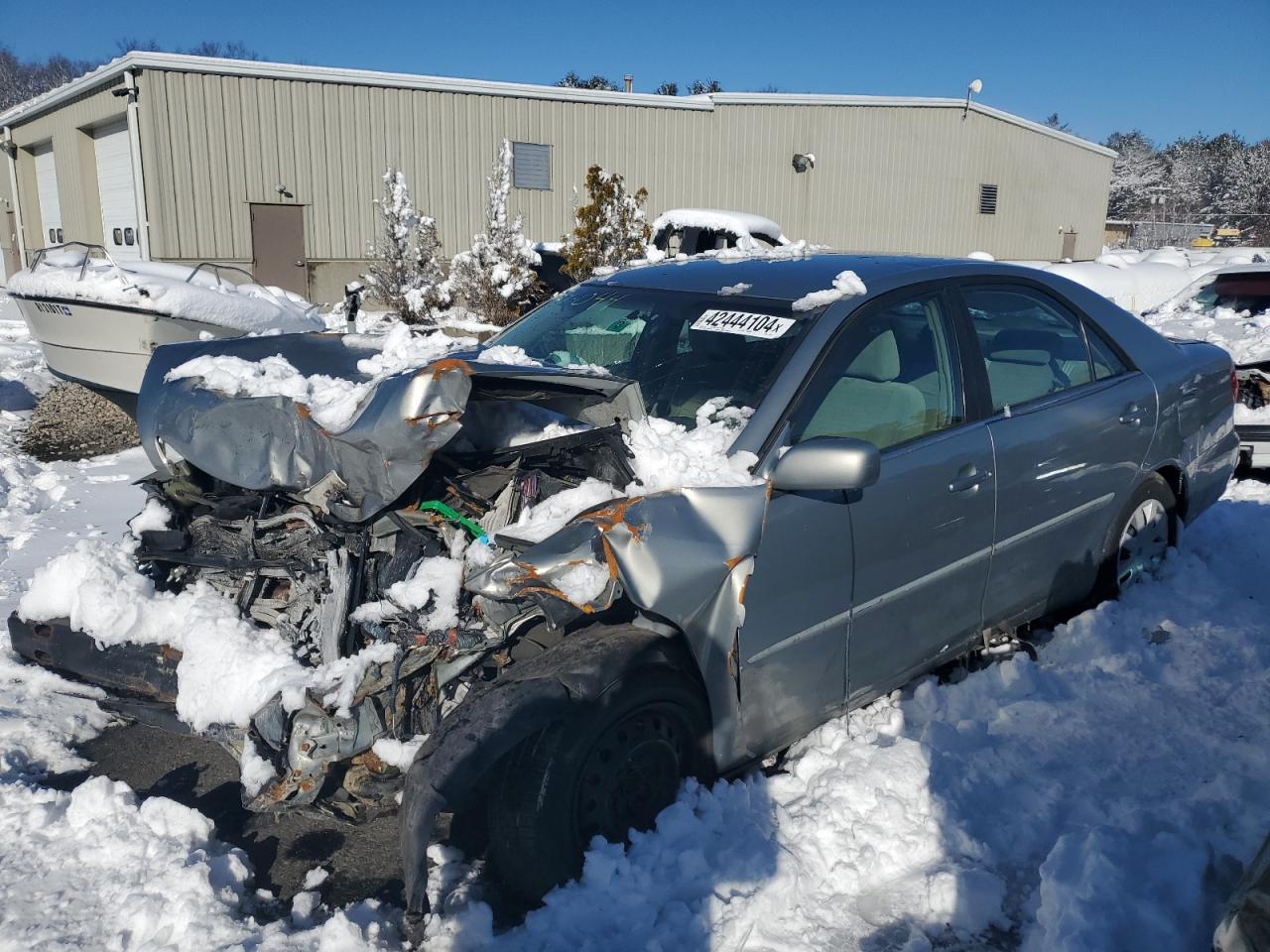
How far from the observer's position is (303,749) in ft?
8.18

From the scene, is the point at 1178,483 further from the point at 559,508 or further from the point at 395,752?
the point at 395,752

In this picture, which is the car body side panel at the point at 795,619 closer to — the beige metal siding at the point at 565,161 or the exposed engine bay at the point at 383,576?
the exposed engine bay at the point at 383,576

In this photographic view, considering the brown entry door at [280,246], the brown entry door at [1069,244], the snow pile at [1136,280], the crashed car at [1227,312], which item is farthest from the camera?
the brown entry door at [1069,244]

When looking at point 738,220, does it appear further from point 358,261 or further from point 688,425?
point 688,425

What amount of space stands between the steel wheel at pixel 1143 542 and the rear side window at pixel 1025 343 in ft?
2.50

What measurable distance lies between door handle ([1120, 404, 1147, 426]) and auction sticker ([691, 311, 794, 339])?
67.7 inches

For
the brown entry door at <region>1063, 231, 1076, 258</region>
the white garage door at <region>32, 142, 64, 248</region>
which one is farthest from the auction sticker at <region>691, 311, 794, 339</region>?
the brown entry door at <region>1063, 231, 1076, 258</region>

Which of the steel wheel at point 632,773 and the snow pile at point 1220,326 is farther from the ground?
the snow pile at point 1220,326

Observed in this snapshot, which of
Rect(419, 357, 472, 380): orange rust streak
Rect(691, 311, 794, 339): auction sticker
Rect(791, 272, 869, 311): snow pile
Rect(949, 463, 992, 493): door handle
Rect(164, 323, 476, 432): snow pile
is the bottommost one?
Rect(949, 463, 992, 493): door handle

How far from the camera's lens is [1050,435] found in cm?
363

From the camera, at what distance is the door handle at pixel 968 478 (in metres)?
3.23

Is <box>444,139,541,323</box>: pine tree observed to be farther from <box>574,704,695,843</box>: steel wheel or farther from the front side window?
<box>574,704,695,843</box>: steel wheel

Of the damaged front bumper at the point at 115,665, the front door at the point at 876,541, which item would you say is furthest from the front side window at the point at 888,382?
the damaged front bumper at the point at 115,665

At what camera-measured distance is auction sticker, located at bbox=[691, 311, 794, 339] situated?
325 cm
